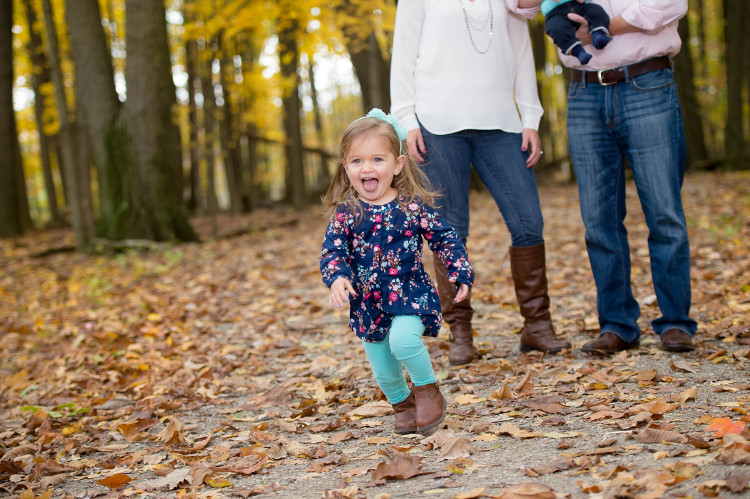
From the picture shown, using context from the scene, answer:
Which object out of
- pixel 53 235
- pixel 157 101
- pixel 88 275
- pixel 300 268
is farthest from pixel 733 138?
pixel 53 235

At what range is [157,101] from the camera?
420 inches

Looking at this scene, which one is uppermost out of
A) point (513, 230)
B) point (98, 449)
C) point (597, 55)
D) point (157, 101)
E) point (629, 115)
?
point (157, 101)

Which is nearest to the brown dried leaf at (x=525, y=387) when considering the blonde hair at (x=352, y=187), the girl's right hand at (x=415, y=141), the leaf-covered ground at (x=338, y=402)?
the leaf-covered ground at (x=338, y=402)

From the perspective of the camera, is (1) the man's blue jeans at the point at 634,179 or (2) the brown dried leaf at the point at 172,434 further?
(1) the man's blue jeans at the point at 634,179

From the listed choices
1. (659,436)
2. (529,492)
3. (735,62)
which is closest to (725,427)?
(659,436)

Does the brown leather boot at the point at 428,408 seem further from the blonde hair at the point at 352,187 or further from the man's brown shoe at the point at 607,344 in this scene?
the man's brown shoe at the point at 607,344

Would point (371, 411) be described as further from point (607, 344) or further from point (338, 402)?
point (607, 344)

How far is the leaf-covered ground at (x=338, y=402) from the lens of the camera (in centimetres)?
246

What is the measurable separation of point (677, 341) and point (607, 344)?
364 millimetres

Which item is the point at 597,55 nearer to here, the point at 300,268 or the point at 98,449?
the point at 98,449

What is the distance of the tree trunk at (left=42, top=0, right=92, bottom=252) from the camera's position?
931cm

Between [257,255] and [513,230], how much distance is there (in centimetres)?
615

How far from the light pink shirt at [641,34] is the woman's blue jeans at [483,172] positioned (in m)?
0.61

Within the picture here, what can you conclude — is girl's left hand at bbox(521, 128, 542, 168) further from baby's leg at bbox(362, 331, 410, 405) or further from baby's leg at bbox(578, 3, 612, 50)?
baby's leg at bbox(362, 331, 410, 405)
